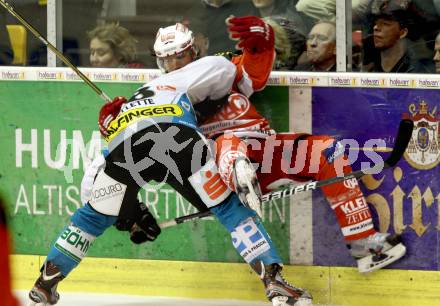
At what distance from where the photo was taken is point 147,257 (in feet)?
17.6

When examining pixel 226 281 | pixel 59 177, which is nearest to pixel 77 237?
pixel 59 177

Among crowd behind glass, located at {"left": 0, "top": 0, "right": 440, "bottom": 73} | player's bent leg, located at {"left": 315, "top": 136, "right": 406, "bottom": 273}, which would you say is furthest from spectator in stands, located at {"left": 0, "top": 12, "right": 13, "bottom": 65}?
player's bent leg, located at {"left": 315, "top": 136, "right": 406, "bottom": 273}

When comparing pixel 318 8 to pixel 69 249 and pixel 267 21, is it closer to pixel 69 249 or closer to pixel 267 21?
pixel 267 21

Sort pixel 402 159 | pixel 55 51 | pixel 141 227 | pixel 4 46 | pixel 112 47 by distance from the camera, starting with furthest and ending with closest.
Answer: pixel 4 46 → pixel 112 47 → pixel 55 51 → pixel 141 227 → pixel 402 159

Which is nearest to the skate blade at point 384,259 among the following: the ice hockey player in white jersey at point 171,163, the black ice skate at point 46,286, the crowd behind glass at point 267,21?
the ice hockey player in white jersey at point 171,163

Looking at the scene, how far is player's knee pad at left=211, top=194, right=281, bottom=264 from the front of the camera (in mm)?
4766

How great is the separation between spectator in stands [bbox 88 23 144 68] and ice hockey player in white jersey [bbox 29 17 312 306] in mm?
319

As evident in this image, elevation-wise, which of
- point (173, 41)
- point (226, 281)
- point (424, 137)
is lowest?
point (226, 281)

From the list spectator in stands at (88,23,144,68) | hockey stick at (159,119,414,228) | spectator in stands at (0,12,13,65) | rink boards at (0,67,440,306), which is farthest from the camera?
spectator in stands at (0,12,13,65)

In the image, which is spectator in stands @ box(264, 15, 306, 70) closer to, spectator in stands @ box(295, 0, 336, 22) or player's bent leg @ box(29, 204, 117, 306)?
spectator in stands @ box(295, 0, 336, 22)

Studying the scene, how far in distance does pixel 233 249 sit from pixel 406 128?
95 cm

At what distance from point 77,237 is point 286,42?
1.22 meters

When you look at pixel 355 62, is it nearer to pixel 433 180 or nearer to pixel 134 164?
pixel 433 180

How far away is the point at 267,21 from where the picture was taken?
16.9 feet
